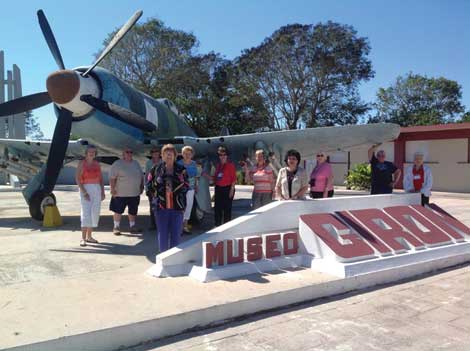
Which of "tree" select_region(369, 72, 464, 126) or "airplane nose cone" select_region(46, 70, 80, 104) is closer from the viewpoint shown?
"airplane nose cone" select_region(46, 70, 80, 104)

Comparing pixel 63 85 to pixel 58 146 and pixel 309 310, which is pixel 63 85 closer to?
pixel 58 146

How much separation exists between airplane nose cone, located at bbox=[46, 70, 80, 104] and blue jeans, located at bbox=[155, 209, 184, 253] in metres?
3.19

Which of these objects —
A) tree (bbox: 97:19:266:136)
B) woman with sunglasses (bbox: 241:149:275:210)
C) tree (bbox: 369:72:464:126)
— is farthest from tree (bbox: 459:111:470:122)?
woman with sunglasses (bbox: 241:149:275:210)

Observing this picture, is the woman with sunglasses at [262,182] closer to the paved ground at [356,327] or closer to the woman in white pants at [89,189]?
the woman in white pants at [89,189]

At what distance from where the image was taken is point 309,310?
13.1ft

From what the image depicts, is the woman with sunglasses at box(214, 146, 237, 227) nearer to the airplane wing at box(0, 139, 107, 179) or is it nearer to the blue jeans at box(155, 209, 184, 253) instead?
the blue jeans at box(155, 209, 184, 253)

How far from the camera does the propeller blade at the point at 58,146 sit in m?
7.68

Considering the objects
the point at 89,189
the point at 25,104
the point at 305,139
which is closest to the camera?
the point at 89,189

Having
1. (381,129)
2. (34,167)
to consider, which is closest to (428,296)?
(381,129)

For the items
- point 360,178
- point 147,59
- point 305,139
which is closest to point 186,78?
point 147,59

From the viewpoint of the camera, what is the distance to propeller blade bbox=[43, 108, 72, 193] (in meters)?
7.68

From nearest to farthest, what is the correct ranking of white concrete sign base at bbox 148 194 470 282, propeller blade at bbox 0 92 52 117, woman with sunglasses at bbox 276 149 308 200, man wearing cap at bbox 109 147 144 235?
white concrete sign base at bbox 148 194 470 282 → woman with sunglasses at bbox 276 149 308 200 → man wearing cap at bbox 109 147 144 235 → propeller blade at bbox 0 92 52 117

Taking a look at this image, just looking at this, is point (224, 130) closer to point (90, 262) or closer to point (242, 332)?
point (90, 262)

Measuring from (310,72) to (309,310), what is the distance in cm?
3082
